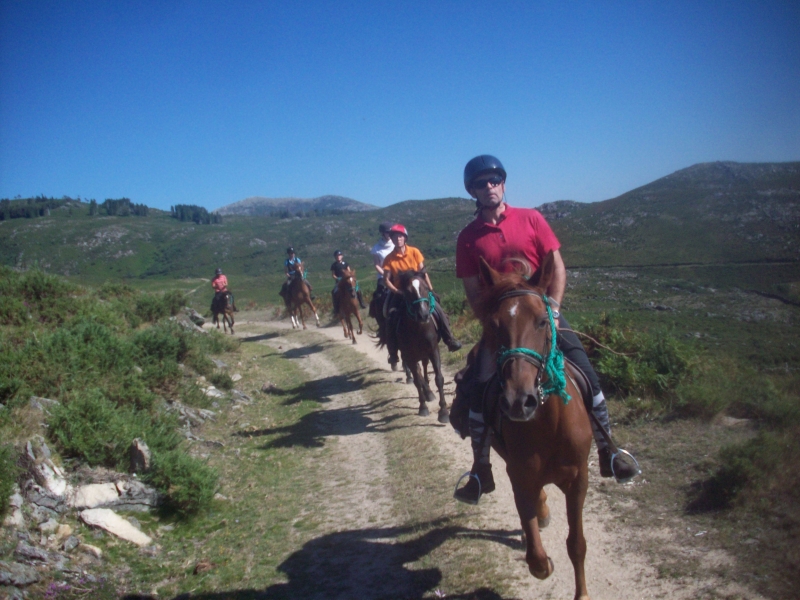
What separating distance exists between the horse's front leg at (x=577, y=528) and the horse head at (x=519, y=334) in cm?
82

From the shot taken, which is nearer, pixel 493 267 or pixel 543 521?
pixel 493 267

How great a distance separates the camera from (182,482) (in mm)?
5684

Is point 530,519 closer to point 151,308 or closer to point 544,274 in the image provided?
point 544,274

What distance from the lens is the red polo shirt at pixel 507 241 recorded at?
3838mm

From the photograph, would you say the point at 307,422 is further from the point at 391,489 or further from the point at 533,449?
the point at 533,449

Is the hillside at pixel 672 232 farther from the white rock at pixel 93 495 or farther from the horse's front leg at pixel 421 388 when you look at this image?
the white rock at pixel 93 495

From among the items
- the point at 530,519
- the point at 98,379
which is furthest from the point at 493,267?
the point at 98,379

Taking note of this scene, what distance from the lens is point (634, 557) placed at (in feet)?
12.8

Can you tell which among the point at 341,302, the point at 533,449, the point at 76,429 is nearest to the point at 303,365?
the point at 341,302

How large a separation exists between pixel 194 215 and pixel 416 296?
424 feet

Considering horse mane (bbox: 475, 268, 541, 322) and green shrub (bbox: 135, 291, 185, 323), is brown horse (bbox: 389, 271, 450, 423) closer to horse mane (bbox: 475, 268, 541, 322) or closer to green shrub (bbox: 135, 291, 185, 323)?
horse mane (bbox: 475, 268, 541, 322)

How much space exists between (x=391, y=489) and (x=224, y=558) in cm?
194

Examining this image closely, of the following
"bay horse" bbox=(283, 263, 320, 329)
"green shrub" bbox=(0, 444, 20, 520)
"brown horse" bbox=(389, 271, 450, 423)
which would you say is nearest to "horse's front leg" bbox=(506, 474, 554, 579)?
"brown horse" bbox=(389, 271, 450, 423)

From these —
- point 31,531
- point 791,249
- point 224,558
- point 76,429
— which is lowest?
point 224,558
